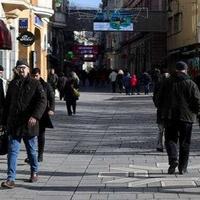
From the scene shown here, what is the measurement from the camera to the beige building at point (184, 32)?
46.3 m

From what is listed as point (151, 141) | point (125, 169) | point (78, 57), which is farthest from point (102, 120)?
point (78, 57)

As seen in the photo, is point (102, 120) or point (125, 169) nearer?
point (125, 169)

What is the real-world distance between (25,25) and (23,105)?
18448 mm

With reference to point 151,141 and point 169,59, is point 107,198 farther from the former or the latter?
point 169,59

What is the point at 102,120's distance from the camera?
23.0 m

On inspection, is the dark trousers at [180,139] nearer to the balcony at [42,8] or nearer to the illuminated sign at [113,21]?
the balcony at [42,8]

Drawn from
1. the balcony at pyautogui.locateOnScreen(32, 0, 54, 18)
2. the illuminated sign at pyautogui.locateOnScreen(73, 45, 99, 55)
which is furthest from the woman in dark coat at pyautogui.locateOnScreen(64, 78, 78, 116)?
the illuminated sign at pyautogui.locateOnScreen(73, 45, 99, 55)

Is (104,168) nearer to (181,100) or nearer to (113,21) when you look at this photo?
(181,100)

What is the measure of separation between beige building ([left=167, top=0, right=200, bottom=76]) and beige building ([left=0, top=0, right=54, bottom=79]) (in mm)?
12066

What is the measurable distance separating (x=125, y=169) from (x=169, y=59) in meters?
44.3

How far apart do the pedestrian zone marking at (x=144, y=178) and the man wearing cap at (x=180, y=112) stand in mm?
365

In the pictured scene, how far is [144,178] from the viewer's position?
1087 centimetres

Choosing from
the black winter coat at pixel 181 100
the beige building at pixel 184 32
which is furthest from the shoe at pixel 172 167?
the beige building at pixel 184 32

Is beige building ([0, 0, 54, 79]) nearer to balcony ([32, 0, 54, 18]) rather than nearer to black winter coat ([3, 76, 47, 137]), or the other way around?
balcony ([32, 0, 54, 18])
